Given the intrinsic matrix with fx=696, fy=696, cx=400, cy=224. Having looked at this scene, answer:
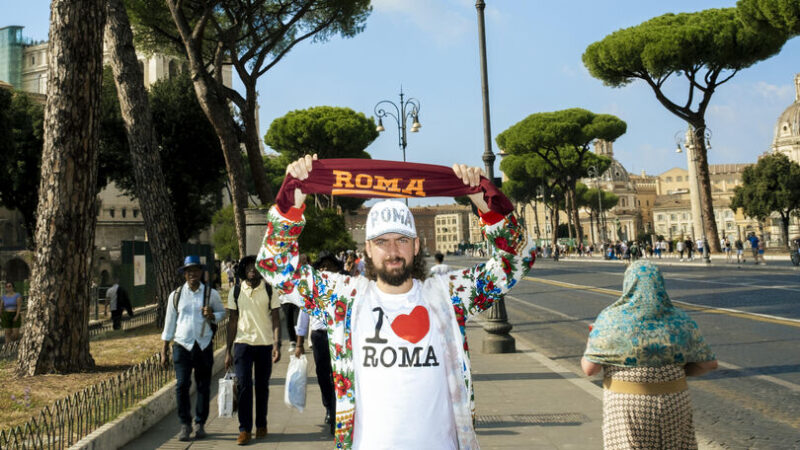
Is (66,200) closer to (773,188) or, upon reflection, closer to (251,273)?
(251,273)

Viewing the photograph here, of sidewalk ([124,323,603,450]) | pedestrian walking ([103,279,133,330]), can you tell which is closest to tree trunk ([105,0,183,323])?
pedestrian walking ([103,279,133,330])

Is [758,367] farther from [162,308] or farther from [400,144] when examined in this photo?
[400,144]

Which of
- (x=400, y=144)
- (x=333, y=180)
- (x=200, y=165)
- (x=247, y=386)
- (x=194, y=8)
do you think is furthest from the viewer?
(x=200, y=165)

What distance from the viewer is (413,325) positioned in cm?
268

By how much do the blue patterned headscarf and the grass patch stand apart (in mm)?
5013

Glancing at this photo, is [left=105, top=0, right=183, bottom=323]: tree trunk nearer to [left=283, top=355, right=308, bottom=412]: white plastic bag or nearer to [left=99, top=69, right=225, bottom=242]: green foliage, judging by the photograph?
[left=283, top=355, right=308, bottom=412]: white plastic bag

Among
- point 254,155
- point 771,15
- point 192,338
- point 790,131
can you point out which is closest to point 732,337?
point 192,338

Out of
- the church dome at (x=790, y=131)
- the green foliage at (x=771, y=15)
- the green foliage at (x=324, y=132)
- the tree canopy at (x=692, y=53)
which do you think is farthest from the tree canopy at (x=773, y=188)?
the church dome at (x=790, y=131)

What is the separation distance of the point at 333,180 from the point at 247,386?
3485 millimetres

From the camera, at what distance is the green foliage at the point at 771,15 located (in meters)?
26.1

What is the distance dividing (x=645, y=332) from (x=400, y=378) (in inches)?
53.1

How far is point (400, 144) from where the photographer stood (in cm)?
2781

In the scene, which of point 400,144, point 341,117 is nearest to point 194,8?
point 400,144

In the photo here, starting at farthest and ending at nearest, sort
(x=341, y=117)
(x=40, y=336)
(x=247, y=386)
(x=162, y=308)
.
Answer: (x=341, y=117)
(x=162, y=308)
(x=40, y=336)
(x=247, y=386)
